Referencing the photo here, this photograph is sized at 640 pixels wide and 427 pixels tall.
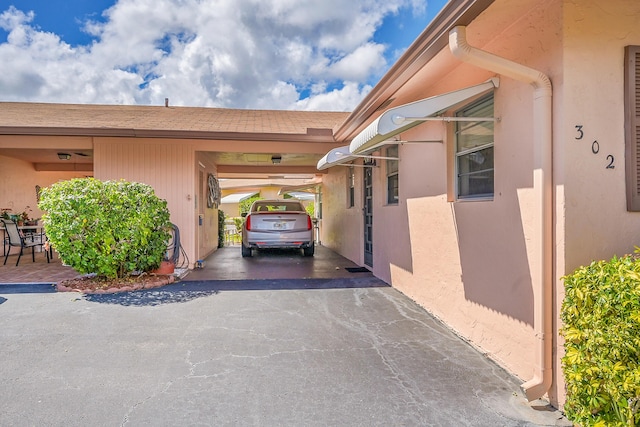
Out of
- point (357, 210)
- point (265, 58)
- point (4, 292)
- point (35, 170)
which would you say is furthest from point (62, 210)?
point (265, 58)

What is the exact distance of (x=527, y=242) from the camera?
3.06m

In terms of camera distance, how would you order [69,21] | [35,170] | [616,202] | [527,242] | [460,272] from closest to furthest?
1. [616,202]
2. [527,242]
3. [460,272]
4. [69,21]
5. [35,170]

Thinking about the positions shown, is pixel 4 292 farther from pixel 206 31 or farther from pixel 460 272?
pixel 206 31

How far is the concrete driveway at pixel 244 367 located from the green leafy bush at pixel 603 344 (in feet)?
1.64

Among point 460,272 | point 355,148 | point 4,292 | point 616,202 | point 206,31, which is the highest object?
point 206,31

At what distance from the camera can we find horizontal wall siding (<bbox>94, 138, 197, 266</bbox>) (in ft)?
27.8

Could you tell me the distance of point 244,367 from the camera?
3.43 metres

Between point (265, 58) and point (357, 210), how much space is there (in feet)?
27.8

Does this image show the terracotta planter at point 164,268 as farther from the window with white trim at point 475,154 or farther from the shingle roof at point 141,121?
the window with white trim at point 475,154

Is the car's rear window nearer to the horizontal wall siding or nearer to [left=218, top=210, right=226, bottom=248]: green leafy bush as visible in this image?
the horizontal wall siding

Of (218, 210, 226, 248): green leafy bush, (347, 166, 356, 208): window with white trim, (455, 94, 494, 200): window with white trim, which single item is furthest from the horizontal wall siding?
(218, 210, 226, 248): green leafy bush

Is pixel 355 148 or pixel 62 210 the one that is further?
pixel 62 210

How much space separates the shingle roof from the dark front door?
4.36 ft

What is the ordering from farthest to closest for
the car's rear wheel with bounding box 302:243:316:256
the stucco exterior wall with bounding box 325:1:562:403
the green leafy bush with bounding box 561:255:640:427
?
the car's rear wheel with bounding box 302:243:316:256, the stucco exterior wall with bounding box 325:1:562:403, the green leafy bush with bounding box 561:255:640:427
